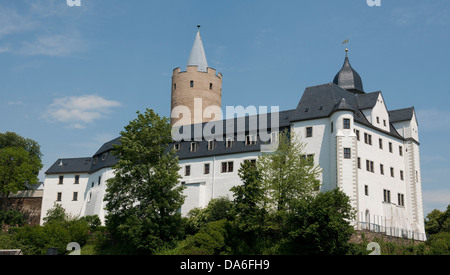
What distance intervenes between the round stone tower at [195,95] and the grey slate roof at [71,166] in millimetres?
12112

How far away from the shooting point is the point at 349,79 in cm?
6016

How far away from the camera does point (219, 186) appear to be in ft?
177

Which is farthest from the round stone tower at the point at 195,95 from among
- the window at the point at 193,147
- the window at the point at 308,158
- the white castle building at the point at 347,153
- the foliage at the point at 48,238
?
the window at the point at 308,158

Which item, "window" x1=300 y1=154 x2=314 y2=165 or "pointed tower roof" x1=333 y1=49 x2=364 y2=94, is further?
"pointed tower roof" x1=333 y1=49 x2=364 y2=94

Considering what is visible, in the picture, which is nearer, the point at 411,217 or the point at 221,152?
the point at 411,217

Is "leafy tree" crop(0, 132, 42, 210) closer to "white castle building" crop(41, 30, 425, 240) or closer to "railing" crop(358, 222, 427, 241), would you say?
"white castle building" crop(41, 30, 425, 240)

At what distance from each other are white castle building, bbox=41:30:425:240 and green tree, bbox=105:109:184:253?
7.93 meters

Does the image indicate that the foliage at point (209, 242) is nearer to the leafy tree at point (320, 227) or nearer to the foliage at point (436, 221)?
the leafy tree at point (320, 227)

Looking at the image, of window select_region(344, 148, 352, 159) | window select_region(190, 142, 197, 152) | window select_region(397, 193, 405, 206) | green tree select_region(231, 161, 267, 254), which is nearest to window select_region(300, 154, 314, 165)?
window select_region(344, 148, 352, 159)

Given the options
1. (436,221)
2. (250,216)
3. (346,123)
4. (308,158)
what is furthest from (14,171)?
(436,221)

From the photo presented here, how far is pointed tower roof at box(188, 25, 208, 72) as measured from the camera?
72.9 meters
